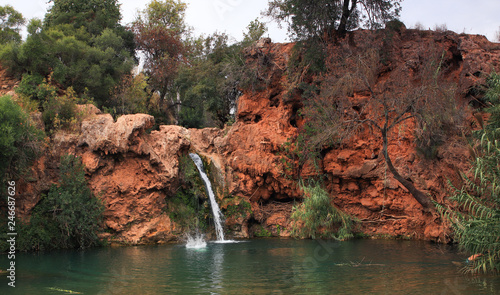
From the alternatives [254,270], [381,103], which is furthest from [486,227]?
[381,103]

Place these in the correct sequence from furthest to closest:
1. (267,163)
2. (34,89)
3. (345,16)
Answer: (345,16) < (267,163) < (34,89)

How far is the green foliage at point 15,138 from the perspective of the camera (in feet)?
48.3

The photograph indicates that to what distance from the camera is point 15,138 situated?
15.3 metres

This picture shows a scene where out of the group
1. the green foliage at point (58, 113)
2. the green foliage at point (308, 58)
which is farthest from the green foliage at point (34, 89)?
the green foliage at point (308, 58)

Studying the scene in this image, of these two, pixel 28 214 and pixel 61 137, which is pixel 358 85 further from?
pixel 28 214

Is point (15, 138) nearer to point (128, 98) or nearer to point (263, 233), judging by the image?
point (128, 98)

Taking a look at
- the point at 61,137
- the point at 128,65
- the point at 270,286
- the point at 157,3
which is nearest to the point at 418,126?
the point at 270,286

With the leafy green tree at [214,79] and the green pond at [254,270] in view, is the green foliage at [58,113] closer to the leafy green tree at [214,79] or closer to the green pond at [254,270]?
the green pond at [254,270]

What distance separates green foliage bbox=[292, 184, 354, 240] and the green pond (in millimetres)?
1642

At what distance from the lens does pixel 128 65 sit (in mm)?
26969

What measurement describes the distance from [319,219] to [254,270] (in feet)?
23.1

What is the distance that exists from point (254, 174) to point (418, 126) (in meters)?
7.70

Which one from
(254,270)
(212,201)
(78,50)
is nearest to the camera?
(254,270)

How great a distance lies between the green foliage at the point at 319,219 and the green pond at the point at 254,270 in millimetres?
1642
